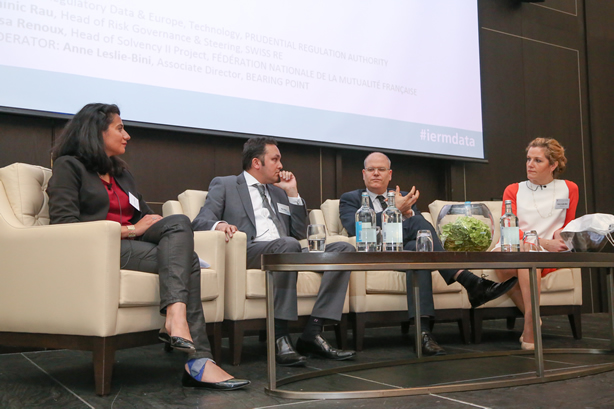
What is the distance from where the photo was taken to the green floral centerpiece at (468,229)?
2129 mm

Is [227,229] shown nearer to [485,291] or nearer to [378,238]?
[378,238]

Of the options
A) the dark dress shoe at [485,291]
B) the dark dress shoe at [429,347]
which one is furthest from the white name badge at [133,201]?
the dark dress shoe at [485,291]

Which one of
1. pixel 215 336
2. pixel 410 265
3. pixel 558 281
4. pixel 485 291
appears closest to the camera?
pixel 410 265

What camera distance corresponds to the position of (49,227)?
2014 millimetres

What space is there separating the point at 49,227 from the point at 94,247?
0.76 feet

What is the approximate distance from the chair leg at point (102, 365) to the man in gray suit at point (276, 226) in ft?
2.41

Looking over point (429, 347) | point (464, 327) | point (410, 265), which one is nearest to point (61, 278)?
point (410, 265)

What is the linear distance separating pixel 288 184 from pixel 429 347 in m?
1.16

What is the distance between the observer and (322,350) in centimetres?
255

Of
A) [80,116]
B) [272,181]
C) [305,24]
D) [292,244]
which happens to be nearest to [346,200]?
[272,181]

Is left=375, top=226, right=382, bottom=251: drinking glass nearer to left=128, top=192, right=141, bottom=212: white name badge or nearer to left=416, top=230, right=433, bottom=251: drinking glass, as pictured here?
left=416, top=230, right=433, bottom=251: drinking glass

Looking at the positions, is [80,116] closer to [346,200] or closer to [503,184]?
Answer: [346,200]

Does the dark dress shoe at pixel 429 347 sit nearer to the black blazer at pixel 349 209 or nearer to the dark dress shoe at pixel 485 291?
the dark dress shoe at pixel 485 291

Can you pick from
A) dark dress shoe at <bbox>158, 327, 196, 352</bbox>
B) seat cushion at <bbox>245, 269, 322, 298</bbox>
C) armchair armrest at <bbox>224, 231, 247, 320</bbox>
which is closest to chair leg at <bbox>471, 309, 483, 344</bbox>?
seat cushion at <bbox>245, 269, 322, 298</bbox>
